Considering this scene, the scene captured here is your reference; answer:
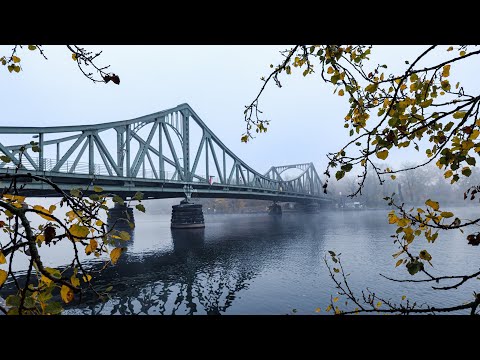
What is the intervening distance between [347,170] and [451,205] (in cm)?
12793

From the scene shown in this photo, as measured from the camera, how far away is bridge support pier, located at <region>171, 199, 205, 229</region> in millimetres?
56719

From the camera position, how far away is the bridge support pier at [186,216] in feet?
186

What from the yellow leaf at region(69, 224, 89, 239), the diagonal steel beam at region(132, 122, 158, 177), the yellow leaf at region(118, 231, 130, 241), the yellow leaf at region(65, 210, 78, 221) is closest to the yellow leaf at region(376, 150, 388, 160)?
the yellow leaf at region(118, 231, 130, 241)

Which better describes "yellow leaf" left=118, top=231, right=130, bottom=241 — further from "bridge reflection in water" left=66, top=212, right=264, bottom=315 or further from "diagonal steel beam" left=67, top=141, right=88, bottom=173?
"diagonal steel beam" left=67, top=141, right=88, bottom=173

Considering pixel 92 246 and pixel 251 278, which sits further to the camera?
pixel 251 278

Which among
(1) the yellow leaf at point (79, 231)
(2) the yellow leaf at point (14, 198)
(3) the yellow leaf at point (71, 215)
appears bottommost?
(1) the yellow leaf at point (79, 231)

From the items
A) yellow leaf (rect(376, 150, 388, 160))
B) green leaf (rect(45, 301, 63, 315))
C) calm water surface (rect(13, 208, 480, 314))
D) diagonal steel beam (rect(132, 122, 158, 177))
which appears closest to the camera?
green leaf (rect(45, 301, 63, 315))

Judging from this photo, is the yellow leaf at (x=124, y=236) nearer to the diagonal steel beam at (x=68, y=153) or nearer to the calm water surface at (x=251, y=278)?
the calm water surface at (x=251, y=278)

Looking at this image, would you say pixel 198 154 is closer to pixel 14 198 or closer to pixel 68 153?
pixel 68 153

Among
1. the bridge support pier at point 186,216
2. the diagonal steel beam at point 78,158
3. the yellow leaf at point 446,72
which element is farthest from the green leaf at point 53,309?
the bridge support pier at point 186,216

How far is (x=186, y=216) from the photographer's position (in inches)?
2256

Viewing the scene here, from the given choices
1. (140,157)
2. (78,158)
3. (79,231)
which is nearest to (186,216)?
(140,157)
